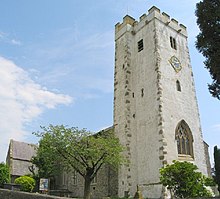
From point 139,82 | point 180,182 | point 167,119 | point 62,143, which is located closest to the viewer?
point 180,182

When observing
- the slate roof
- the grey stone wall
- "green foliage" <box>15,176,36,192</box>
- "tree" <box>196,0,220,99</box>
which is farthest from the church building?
the slate roof

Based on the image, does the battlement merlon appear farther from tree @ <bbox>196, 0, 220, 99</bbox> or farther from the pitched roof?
the pitched roof

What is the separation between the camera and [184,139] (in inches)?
1070

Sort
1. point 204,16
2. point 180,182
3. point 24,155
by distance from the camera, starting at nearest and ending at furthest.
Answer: point 204,16
point 180,182
point 24,155

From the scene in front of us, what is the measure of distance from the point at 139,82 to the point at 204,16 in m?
14.7

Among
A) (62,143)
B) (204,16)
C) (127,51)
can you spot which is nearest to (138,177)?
(62,143)

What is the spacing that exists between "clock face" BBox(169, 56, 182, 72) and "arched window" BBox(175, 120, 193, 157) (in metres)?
5.64

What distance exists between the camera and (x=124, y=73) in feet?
102

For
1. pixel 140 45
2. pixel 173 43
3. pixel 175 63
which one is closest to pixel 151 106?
pixel 175 63

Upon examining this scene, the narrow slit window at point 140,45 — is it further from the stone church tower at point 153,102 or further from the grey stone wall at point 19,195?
the grey stone wall at point 19,195

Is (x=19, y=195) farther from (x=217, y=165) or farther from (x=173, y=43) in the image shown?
(x=173, y=43)

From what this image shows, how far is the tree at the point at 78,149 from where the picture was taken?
2417 centimetres

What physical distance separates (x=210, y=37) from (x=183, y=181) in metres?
9.73

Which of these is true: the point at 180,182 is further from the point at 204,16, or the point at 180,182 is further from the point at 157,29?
the point at 157,29
